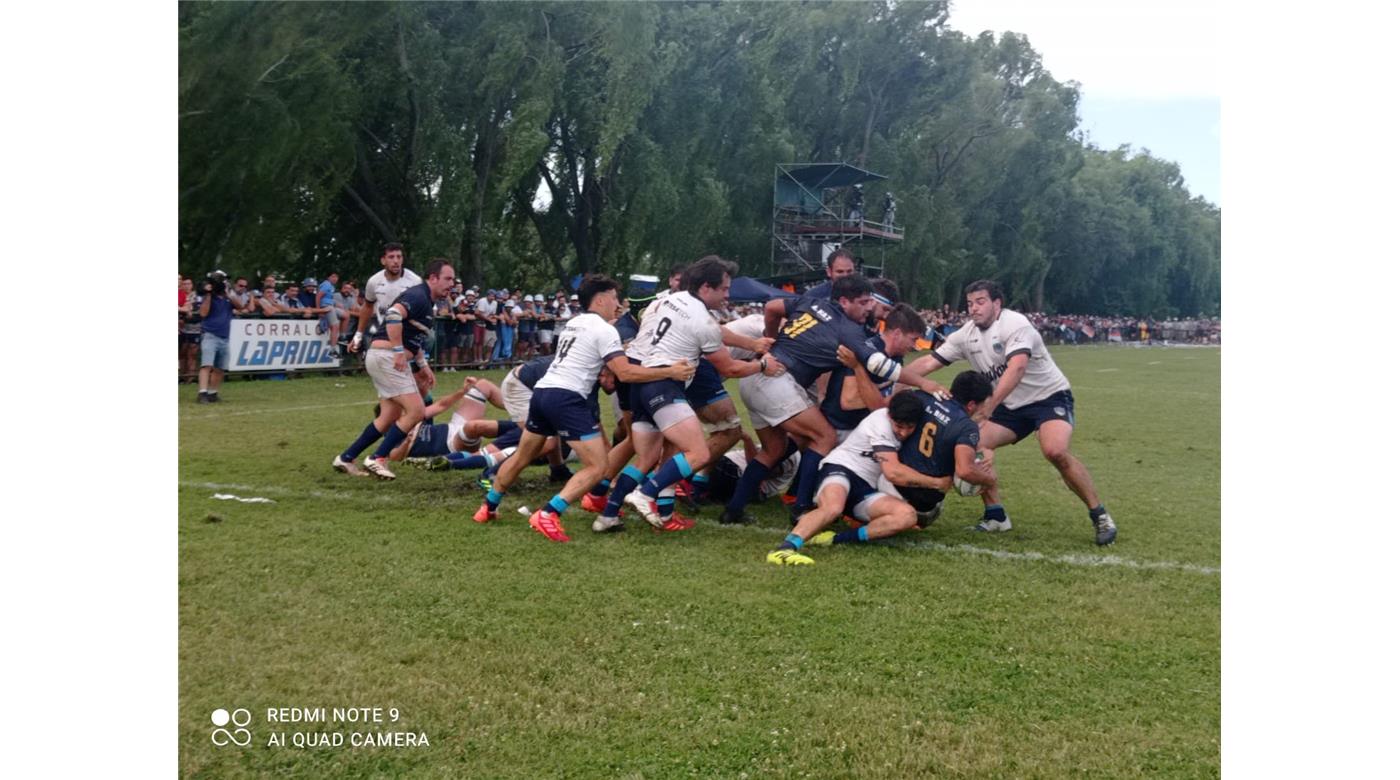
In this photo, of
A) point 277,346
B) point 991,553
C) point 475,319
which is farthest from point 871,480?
point 475,319

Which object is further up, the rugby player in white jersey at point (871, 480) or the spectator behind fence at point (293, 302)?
the spectator behind fence at point (293, 302)

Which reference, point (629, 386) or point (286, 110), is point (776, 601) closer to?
point (629, 386)

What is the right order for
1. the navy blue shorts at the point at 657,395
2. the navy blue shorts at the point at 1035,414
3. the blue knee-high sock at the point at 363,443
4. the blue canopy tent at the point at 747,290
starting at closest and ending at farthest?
the navy blue shorts at the point at 657,395, the navy blue shorts at the point at 1035,414, the blue knee-high sock at the point at 363,443, the blue canopy tent at the point at 747,290

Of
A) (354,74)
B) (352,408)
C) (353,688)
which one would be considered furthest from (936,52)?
(353,688)

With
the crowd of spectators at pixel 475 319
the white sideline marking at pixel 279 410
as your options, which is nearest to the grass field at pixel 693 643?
the crowd of spectators at pixel 475 319

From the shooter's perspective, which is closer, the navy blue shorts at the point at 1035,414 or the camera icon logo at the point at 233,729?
the camera icon logo at the point at 233,729

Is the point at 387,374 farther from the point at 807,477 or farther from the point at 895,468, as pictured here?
the point at 895,468

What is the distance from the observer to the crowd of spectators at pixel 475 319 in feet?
39.5

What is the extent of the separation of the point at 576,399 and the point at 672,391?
25.5 inches

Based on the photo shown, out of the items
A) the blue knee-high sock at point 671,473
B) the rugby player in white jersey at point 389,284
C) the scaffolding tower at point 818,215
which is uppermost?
the scaffolding tower at point 818,215

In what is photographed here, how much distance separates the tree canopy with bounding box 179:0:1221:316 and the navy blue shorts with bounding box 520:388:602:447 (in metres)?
2.44

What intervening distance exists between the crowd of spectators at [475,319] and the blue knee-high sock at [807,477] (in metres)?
1.46

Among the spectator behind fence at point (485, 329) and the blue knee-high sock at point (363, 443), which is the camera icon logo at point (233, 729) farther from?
the spectator behind fence at point (485, 329)
